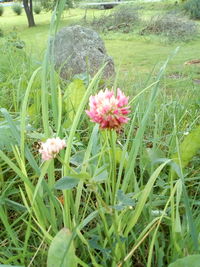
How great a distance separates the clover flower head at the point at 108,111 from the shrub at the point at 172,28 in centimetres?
799

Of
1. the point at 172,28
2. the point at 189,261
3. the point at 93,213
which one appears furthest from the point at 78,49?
the point at 172,28

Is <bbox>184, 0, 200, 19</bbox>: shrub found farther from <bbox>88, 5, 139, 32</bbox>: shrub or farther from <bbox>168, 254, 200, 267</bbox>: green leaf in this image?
<bbox>168, 254, 200, 267</bbox>: green leaf

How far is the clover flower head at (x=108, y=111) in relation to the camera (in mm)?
442

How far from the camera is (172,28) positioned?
860 cm

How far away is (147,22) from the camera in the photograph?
9570 mm

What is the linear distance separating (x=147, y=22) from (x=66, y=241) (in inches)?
380

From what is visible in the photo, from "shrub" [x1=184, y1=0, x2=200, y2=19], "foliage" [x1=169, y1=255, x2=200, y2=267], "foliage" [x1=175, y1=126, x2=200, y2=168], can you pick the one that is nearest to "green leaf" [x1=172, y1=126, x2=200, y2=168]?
"foliage" [x1=175, y1=126, x2=200, y2=168]

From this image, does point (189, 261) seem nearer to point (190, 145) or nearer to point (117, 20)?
point (190, 145)

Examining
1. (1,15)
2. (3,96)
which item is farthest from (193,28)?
(1,15)

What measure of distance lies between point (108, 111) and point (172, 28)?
8.68 meters

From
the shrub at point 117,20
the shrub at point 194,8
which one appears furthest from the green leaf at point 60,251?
the shrub at point 194,8

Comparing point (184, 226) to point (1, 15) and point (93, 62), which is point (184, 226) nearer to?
point (93, 62)

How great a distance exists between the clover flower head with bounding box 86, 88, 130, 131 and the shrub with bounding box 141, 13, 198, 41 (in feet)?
26.2

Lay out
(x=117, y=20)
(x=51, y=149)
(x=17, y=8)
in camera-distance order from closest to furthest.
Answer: (x=51, y=149)
(x=117, y=20)
(x=17, y=8)
